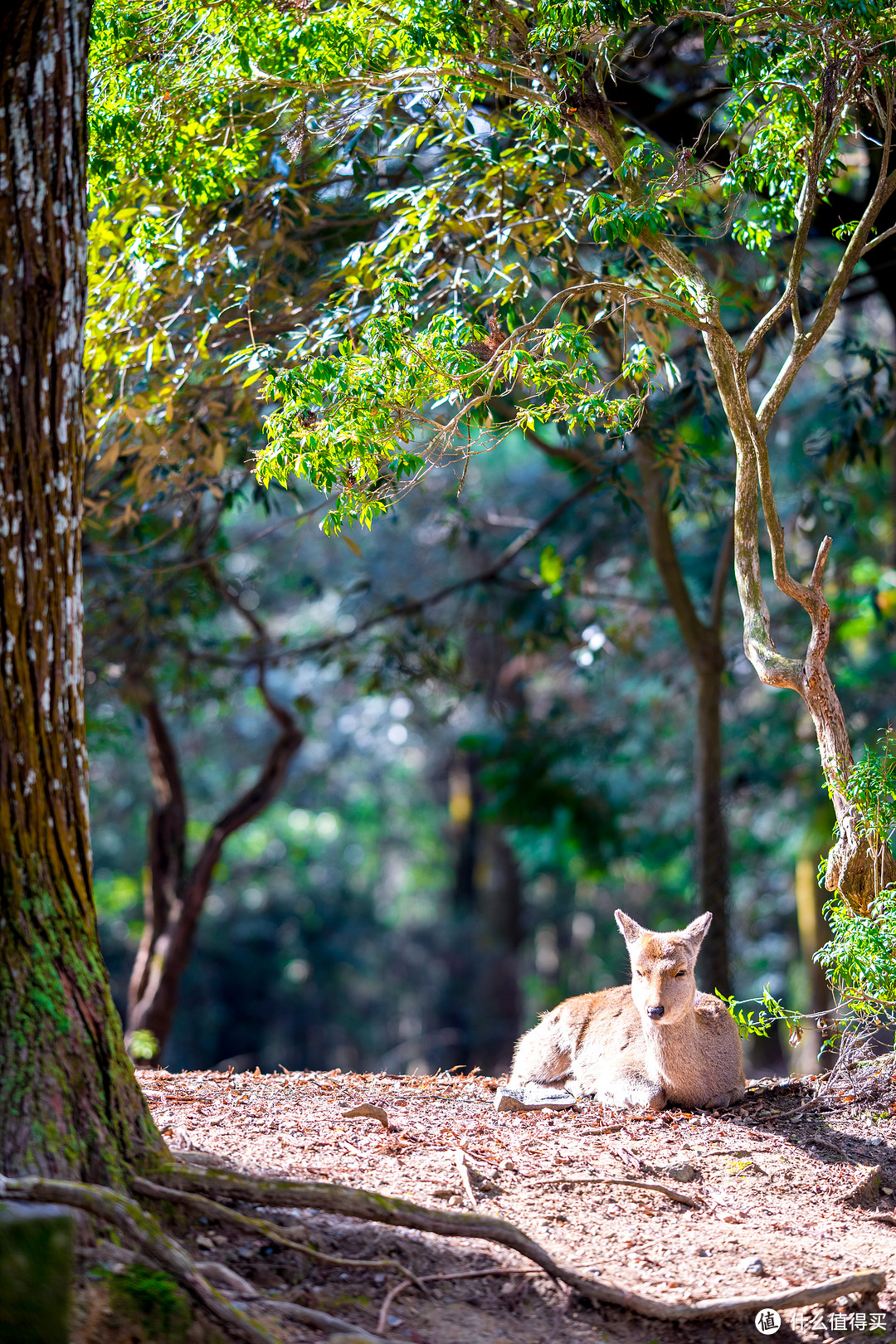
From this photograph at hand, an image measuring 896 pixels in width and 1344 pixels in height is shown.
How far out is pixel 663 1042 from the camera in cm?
593

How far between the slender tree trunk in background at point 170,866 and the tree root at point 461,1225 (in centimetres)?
742

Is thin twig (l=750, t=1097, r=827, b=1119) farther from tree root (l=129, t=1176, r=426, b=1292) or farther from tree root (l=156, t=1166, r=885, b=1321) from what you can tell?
tree root (l=129, t=1176, r=426, b=1292)

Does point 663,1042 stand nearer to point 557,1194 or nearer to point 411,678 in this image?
point 557,1194

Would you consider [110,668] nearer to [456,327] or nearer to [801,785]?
[456,327]

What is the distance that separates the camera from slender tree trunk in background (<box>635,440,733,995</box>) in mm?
9750

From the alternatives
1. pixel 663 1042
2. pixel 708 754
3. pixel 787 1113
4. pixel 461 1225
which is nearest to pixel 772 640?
pixel 663 1042

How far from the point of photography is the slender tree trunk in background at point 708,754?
384 inches

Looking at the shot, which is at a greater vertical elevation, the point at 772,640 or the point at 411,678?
the point at 411,678

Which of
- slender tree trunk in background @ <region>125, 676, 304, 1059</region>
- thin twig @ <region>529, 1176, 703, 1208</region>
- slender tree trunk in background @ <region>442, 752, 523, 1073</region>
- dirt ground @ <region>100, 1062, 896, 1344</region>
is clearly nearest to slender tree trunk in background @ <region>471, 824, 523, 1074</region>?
slender tree trunk in background @ <region>442, 752, 523, 1073</region>

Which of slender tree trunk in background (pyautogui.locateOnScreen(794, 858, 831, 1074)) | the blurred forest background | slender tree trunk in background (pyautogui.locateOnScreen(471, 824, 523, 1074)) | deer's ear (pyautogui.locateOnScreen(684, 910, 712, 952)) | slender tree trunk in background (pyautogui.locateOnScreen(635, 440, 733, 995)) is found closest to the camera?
deer's ear (pyautogui.locateOnScreen(684, 910, 712, 952))

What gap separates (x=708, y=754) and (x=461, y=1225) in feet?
21.8

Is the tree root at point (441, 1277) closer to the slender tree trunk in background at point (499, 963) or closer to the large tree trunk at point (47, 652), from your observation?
the large tree trunk at point (47, 652)

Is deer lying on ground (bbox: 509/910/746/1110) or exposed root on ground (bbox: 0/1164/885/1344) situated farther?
deer lying on ground (bbox: 509/910/746/1110)

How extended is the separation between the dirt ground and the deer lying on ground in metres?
0.14
